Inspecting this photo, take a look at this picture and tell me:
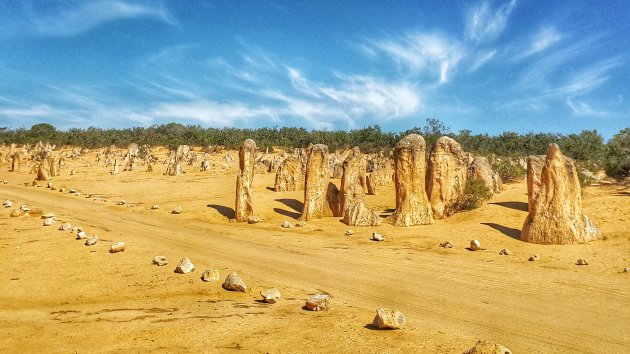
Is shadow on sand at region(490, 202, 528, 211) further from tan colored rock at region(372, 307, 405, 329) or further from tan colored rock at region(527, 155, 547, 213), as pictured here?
tan colored rock at region(372, 307, 405, 329)

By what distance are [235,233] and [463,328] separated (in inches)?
412

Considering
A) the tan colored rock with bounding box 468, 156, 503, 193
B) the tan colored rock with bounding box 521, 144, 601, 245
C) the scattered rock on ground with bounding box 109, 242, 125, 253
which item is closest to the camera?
the scattered rock on ground with bounding box 109, 242, 125, 253

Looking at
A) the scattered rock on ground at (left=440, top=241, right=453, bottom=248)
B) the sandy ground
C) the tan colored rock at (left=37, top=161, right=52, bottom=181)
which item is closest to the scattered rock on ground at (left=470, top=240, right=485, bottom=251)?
the sandy ground

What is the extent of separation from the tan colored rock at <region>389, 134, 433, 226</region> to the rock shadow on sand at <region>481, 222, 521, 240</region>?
221 centimetres

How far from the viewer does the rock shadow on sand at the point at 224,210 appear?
19.4 m

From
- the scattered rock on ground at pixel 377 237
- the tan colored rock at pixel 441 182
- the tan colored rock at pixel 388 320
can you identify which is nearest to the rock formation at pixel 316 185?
the tan colored rock at pixel 441 182

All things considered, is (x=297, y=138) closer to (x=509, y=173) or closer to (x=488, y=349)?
(x=509, y=173)

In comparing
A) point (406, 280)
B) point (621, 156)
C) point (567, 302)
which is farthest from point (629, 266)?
point (621, 156)

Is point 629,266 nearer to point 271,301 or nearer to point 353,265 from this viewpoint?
point 353,265

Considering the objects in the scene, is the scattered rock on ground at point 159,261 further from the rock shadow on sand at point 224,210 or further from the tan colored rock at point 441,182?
the tan colored rock at point 441,182

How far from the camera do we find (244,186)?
59.2 ft

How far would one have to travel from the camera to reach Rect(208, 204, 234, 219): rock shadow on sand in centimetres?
1944

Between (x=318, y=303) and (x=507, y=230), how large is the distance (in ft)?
31.8

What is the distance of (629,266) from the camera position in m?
9.97
